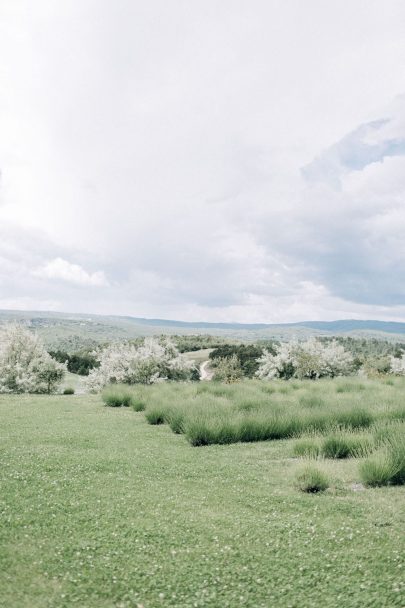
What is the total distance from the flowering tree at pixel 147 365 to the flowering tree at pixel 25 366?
4697 millimetres

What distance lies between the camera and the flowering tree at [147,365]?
145 ft

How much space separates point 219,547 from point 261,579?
3.14ft

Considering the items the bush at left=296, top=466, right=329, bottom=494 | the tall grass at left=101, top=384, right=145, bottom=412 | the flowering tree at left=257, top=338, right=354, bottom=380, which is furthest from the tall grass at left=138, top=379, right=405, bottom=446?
the flowering tree at left=257, top=338, right=354, bottom=380

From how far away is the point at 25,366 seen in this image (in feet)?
143

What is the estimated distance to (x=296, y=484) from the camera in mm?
9938

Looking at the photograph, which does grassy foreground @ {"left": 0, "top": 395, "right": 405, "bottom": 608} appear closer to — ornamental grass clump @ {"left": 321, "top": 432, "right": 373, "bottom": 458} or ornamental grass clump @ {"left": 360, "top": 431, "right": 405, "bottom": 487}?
ornamental grass clump @ {"left": 360, "top": 431, "right": 405, "bottom": 487}

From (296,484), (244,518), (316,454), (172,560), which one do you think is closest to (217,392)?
(316,454)

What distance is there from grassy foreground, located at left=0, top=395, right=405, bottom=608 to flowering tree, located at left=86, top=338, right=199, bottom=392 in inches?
1244

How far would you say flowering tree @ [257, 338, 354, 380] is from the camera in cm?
4503

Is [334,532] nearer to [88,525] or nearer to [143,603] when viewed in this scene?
[143,603]

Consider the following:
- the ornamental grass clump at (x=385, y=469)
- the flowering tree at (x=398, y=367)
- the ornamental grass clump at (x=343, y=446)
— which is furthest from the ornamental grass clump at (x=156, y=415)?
the flowering tree at (x=398, y=367)

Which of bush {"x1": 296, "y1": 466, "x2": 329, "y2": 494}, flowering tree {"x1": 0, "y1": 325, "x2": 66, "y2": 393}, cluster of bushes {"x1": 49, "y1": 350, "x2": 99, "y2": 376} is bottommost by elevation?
cluster of bushes {"x1": 49, "y1": 350, "x2": 99, "y2": 376}

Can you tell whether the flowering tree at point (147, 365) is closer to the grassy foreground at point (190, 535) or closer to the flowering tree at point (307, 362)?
the flowering tree at point (307, 362)

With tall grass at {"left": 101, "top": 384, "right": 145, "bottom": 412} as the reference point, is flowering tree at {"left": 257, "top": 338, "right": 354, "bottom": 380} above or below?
above
